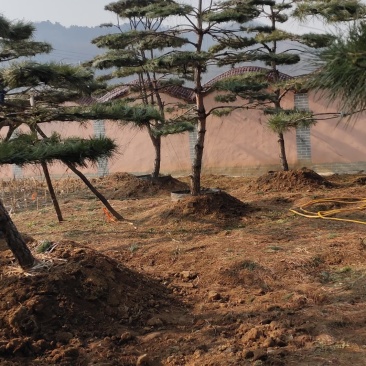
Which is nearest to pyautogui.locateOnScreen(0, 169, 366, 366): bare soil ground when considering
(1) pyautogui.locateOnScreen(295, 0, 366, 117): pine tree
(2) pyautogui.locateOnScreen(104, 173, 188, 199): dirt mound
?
(1) pyautogui.locateOnScreen(295, 0, 366, 117): pine tree

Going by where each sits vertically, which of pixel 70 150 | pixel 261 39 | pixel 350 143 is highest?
pixel 261 39

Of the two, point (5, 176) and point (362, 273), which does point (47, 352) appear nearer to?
point (362, 273)

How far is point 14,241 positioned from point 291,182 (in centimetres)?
607

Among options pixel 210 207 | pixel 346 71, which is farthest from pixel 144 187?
pixel 346 71

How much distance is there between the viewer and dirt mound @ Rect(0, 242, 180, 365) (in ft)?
9.89

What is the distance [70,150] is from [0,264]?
39.3 inches

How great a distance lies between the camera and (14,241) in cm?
353

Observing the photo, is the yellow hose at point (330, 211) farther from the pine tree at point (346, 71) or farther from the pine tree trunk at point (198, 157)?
the pine tree at point (346, 71)

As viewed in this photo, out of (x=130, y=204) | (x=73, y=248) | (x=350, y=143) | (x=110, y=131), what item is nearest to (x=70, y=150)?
(x=73, y=248)

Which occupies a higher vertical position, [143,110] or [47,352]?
[143,110]

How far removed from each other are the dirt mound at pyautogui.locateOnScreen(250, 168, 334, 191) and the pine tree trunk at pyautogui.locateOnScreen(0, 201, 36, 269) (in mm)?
5777

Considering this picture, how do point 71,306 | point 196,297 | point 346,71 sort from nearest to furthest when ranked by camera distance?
point 346,71
point 71,306
point 196,297

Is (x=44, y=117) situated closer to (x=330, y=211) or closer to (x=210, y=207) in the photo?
Result: (x=210, y=207)

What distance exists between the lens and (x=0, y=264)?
3.80 m
